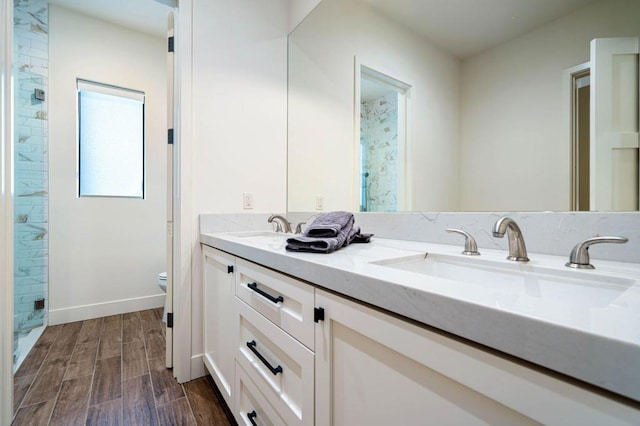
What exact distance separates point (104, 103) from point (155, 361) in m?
2.18

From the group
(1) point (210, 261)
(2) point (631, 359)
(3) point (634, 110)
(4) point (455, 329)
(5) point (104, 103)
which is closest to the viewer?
(2) point (631, 359)

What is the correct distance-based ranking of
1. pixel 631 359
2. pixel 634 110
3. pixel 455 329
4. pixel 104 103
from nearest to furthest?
pixel 631 359, pixel 455 329, pixel 634 110, pixel 104 103

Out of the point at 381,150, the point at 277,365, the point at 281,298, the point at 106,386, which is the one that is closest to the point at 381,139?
the point at 381,150

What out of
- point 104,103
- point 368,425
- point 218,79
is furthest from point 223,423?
point 104,103

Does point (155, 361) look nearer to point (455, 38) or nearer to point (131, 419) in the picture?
point (131, 419)

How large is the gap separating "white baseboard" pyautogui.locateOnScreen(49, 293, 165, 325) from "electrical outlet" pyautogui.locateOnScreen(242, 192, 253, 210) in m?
1.62

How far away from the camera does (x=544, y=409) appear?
326 mm

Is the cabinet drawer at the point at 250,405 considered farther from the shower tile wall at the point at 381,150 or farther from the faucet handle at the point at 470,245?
the shower tile wall at the point at 381,150

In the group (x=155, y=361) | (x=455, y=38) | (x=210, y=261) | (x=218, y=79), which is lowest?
(x=155, y=361)

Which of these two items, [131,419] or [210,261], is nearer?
[131,419]

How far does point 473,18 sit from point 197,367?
2076 mm

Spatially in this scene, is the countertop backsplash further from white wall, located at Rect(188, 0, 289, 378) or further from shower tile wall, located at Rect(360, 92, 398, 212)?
white wall, located at Rect(188, 0, 289, 378)

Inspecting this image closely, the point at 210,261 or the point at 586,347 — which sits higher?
the point at 586,347

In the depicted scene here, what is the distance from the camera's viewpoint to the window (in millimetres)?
2408
